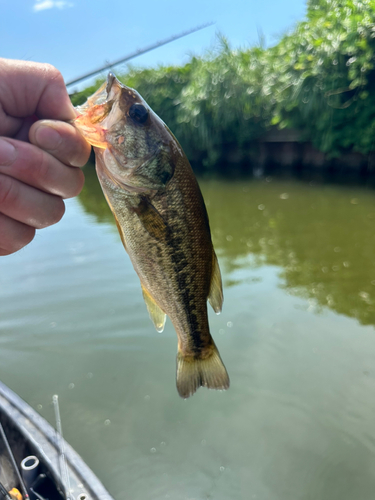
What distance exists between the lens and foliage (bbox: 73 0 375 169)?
13.9 metres

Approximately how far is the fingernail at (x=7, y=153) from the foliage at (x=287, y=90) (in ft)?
41.7

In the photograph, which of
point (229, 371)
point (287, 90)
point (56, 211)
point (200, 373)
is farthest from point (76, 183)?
point (287, 90)

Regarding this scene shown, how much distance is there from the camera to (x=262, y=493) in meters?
3.11

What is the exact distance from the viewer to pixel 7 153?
126 cm

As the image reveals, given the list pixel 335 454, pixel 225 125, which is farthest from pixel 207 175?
pixel 335 454

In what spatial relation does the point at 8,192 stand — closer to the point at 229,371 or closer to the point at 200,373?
the point at 200,373

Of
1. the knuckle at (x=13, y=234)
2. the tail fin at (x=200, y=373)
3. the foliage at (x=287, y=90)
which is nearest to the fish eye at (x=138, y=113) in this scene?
the knuckle at (x=13, y=234)

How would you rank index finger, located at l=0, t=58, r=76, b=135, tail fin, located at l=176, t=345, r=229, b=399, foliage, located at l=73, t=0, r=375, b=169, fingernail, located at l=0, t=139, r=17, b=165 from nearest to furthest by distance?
fingernail, located at l=0, t=139, r=17, b=165 → index finger, located at l=0, t=58, r=76, b=135 → tail fin, located at l=176, t=345, r=229, b=399 → foliage, located at l=73, t=0, r=375, b=169

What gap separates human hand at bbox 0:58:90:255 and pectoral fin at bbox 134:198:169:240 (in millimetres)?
255

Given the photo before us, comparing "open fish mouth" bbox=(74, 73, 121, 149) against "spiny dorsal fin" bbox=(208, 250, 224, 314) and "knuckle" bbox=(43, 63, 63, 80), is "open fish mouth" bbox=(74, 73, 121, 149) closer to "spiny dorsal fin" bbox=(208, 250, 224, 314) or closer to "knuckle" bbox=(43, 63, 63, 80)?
"knuckle" bbox=(43, 63, 63, 80)

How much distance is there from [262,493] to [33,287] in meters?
5.04

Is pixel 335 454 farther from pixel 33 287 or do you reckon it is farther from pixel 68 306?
pixel 33 287

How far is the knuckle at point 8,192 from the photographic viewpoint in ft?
4.34

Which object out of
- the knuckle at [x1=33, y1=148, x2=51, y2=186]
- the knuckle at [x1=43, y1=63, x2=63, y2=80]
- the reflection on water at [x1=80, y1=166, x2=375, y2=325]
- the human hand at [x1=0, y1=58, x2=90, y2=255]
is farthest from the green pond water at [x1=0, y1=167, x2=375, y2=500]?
the knuckle at [x1=43, y1=63, x2=63, y2=80]
